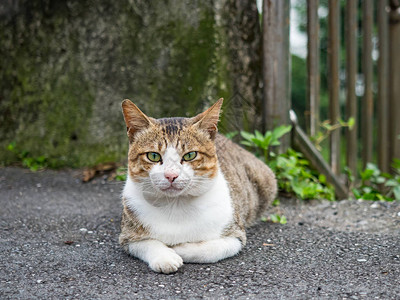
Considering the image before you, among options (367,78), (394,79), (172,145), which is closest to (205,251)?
(172,145)

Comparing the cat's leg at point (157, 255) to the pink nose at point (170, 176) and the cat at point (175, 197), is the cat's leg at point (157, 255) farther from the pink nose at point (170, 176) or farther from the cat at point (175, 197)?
the pink nose at point (170, 176)

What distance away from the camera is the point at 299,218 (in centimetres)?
375

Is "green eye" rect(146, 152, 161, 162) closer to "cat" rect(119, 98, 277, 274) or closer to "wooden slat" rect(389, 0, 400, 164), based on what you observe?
"cat" rect(119, 98, 277, 274)

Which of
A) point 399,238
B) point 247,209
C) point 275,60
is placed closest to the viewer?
point 399,238

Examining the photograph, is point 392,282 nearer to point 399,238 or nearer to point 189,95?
point 399,238

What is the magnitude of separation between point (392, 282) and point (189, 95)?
9.21 feet

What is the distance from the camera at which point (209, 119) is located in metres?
2.67

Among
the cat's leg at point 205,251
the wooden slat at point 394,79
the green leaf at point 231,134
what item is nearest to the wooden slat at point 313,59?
the green leaf at point 231,134

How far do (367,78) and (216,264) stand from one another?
11.3 ft

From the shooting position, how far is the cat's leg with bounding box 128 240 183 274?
7.77ft

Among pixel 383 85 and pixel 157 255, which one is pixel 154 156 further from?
pixel 383 85

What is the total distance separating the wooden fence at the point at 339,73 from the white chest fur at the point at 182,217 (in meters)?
2.01

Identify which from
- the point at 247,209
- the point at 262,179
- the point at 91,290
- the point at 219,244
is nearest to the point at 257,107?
the point at 262,179

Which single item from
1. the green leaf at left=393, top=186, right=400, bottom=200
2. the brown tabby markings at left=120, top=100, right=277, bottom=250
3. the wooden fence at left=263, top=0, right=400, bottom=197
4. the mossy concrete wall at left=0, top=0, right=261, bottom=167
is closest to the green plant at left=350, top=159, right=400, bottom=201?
the green leaf at left=393, top=186, right=400, bottom=200
